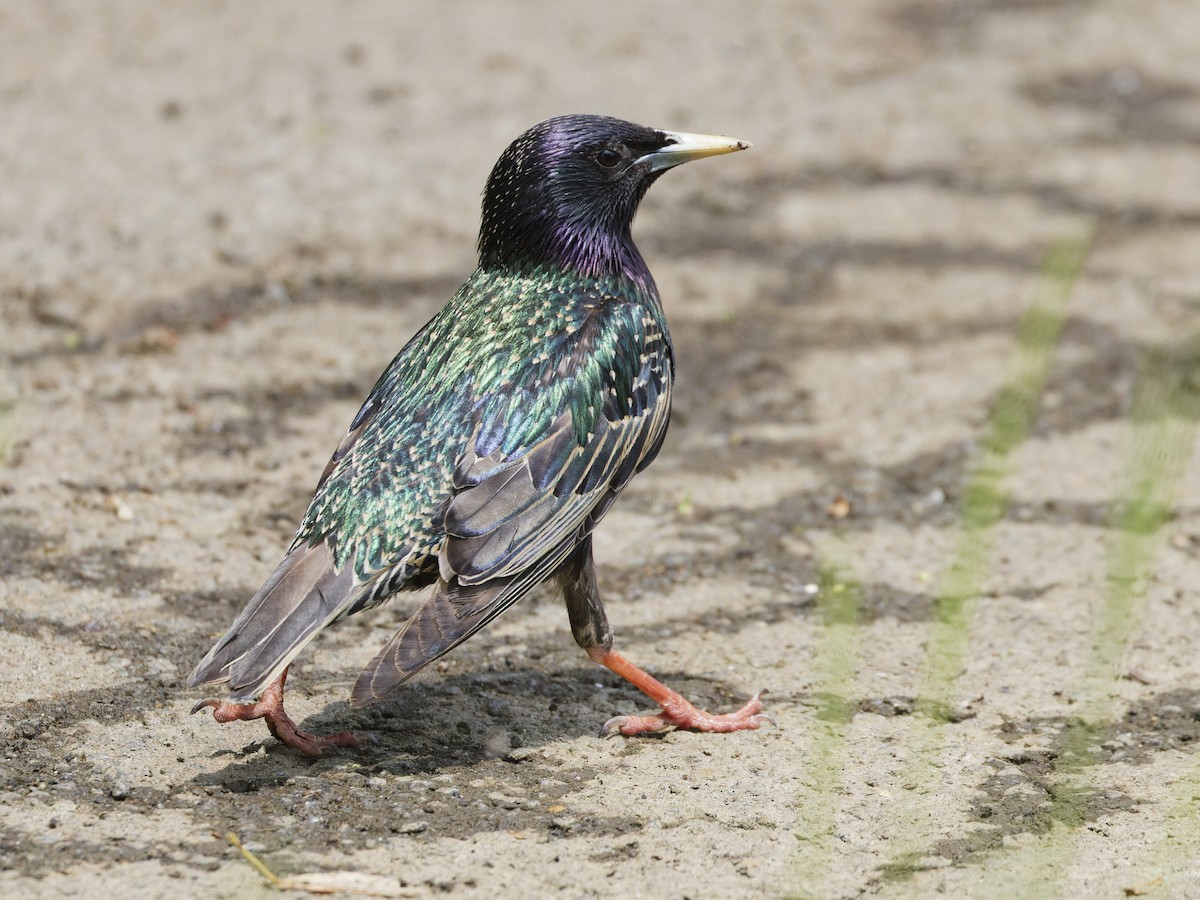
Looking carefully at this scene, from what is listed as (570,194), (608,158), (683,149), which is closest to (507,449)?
(570,194)

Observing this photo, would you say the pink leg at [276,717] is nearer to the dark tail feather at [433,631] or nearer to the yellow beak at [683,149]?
the dark tail feather at [433,631]

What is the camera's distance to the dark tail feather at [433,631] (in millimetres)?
3404

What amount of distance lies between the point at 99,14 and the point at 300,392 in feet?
12.4

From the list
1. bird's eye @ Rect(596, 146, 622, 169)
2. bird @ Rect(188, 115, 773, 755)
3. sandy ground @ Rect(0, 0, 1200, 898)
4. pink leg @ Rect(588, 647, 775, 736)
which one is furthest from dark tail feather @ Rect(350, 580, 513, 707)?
bird's eye @ Rect(596, 146, 622, 169)

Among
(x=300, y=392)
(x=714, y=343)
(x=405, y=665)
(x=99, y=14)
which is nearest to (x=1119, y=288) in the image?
(x=714, y=343)

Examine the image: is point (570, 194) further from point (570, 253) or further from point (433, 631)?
point (433, 631)

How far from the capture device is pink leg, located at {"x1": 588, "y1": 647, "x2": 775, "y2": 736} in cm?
407

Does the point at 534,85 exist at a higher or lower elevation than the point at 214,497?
higher

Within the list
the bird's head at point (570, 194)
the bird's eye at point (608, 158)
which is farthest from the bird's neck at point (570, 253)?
the bird's eye at point (608, 158)

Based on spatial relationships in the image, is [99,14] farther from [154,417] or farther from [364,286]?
[154,417]

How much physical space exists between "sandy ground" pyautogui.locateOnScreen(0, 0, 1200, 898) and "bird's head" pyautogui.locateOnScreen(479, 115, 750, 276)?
3.85 ft

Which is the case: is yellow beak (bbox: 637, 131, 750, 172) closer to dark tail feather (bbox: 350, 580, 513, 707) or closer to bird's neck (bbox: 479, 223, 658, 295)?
bird's neck (bbox: 479, 223, 658, 295)

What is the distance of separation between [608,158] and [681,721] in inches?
63.7

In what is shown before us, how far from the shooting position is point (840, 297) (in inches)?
283
